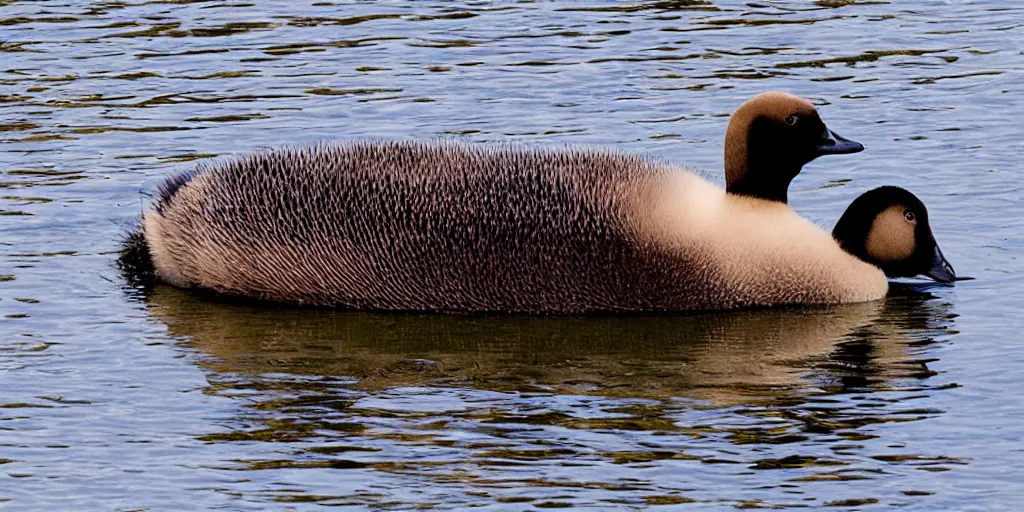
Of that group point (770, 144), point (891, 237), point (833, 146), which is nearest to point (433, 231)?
point (770, 144)

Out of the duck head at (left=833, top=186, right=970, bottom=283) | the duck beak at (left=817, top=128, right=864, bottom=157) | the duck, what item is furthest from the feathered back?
the duck head at (left=833, top=186, right=970, bottom=283)

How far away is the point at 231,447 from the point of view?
7254 mm

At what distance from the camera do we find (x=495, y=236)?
9289mm

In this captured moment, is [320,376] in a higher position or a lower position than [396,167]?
lower

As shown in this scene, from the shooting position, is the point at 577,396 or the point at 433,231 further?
the point at 433,231

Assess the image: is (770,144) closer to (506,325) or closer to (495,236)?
(495,236)

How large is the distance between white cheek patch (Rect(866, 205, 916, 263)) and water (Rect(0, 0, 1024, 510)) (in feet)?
0.76

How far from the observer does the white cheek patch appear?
9742mm

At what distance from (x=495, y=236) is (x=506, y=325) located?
402mm

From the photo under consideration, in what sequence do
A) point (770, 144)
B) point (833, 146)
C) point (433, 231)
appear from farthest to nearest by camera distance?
1. point (833, 146)
2. point (770, 144)
3. point (433, 231)

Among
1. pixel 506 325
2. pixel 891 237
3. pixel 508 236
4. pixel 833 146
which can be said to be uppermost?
pixel 833 146

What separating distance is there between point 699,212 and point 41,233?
3.31 meters

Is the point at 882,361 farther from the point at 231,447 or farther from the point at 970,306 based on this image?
the point at 231,447

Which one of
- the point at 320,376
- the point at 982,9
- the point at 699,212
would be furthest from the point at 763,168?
the point at 982,9
